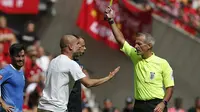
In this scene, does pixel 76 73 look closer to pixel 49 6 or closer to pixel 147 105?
pixel 147 105

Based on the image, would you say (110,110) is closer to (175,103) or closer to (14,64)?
(175,103)

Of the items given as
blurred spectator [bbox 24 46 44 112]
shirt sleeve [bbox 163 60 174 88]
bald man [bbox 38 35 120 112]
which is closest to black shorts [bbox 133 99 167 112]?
shirt sleeve [bbox 163 60 174 88]

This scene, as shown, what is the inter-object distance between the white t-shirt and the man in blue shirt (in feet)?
2.95

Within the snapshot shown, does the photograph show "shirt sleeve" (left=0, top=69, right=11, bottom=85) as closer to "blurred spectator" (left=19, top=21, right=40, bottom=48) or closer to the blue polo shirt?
the blue polo shirt

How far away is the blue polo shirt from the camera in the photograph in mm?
10070

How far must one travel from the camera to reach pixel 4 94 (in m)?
10.1

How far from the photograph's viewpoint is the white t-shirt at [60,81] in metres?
9.20

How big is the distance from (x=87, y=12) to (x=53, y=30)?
5.07 ft

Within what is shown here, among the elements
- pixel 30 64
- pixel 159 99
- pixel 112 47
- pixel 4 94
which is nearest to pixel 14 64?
pixel 4 94

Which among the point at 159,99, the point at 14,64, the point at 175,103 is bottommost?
the point at 175,103

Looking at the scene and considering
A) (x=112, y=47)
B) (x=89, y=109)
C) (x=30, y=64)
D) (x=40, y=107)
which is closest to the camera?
(x=40, y=107)

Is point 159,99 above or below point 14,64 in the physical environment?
below

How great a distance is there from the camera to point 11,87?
1013 cm

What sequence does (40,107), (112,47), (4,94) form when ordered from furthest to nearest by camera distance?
(112,47) → (4,94) → (40,107)
